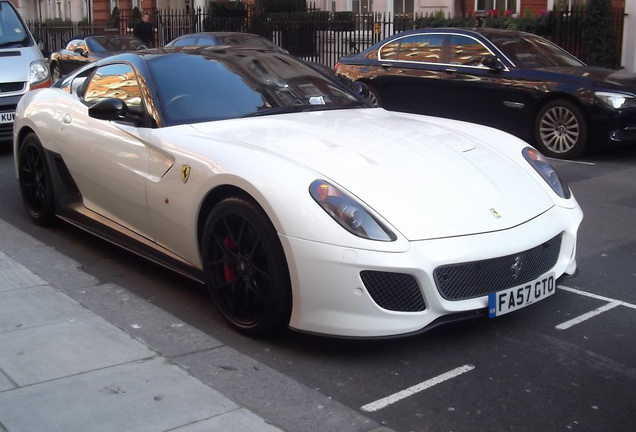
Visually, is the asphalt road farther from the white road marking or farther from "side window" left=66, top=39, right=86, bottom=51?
"side window" left=66, top=39, right=86, bottom=51

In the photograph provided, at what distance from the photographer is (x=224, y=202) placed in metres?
4.66

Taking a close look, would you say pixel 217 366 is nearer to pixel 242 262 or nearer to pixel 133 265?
pixel 242 262

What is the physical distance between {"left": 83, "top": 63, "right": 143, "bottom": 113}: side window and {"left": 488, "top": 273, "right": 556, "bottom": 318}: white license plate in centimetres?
261

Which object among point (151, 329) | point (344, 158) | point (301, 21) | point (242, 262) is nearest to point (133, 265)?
point (151, 329)

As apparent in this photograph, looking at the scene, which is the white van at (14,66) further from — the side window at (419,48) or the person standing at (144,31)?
the person standing at (144,31)

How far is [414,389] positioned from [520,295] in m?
0.80

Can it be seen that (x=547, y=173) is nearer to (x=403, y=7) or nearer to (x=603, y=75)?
(x=603, y=75)

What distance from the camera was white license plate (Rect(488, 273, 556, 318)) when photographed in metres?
4.30

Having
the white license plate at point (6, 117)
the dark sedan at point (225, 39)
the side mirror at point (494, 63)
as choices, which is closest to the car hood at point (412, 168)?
the side mirror at point (494, 63)

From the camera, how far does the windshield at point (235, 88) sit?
551cm

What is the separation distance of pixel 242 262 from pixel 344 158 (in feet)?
2.58

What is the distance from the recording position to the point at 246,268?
459cm

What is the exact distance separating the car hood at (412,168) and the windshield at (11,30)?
7.17 m

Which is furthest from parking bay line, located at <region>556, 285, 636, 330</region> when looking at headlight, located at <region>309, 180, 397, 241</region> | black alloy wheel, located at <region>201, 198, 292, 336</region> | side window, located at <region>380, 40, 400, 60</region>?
side window, located at <region>380, 40, 400, 60</region>
